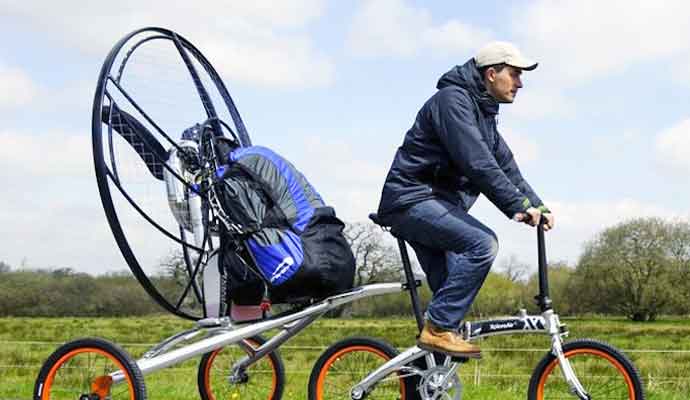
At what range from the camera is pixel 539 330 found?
571cm

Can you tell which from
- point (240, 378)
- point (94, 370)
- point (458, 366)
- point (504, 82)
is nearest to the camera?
point (504, 82)

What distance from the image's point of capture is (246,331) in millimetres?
6195

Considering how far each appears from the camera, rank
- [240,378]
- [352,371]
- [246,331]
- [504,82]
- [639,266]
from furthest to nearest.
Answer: [639,266] → [240,378] → [352,371] → [246,331] → [504,82]

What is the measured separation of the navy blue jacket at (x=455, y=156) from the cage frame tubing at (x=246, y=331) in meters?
0.50

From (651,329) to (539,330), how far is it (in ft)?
142

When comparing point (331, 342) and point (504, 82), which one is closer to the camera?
point (504, 82)

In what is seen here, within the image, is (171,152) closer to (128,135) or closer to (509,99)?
(128,135)

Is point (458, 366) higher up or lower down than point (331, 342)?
lower down

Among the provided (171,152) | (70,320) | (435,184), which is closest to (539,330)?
(435,184)

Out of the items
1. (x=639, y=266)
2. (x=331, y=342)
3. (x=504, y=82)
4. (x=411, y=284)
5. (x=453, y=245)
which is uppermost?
(x=639, y=266)

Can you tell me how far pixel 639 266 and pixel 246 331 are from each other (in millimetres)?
58068

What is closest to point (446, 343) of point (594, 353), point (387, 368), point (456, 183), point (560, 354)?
point (387, 368)

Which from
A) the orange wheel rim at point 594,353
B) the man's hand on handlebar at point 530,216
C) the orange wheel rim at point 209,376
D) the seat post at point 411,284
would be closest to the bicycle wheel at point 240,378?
the orange wheel rim at point 209,376

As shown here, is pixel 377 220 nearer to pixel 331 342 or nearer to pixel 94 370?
pixel 94 370
